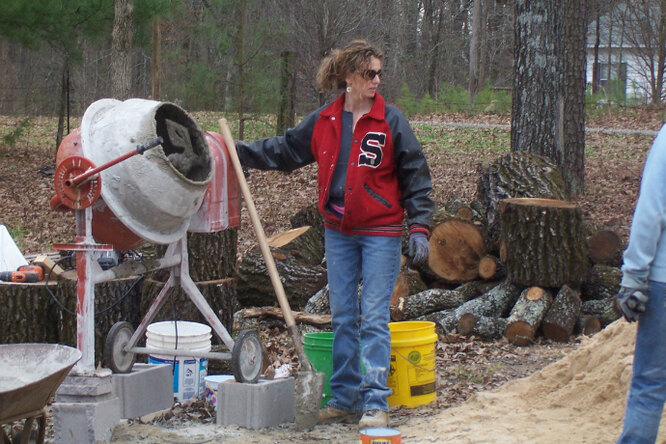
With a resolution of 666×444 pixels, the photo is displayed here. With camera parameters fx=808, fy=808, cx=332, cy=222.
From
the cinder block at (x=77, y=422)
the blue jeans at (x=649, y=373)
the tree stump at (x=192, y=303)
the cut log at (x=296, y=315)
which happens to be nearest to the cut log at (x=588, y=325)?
the cut log at (x=296, y=315)

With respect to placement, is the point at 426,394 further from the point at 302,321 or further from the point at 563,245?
the point at 563,245

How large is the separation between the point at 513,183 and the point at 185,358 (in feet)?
14.1

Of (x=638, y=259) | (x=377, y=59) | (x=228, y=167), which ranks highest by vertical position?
(x=377, y=59)

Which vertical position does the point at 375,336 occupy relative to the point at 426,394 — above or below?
above

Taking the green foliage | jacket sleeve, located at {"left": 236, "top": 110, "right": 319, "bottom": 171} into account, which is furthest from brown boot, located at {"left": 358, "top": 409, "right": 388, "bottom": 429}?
the green foliage

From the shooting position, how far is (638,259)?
3275 mm

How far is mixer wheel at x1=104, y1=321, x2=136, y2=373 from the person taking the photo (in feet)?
15.8

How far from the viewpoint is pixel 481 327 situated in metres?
6.95

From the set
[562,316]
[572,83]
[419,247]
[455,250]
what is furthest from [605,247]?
[419,247]

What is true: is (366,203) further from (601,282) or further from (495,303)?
(601,282)

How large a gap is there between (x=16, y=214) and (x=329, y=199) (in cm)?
969

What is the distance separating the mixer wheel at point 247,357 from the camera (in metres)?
4.68

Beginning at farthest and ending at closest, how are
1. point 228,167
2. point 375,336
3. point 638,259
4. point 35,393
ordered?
1. point 228,167
2. point 375,336
3. point 35,393
4. point 638,259

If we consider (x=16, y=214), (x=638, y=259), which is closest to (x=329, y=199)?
(x=638, y=259)
